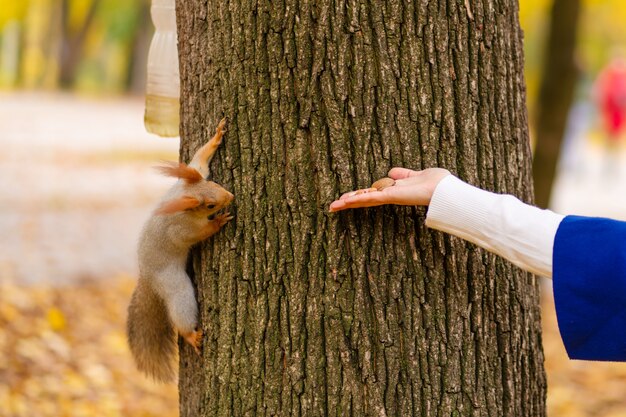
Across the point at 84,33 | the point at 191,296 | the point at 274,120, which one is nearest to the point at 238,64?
the point at 274,120

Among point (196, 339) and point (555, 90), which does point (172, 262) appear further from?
point (555, 90)

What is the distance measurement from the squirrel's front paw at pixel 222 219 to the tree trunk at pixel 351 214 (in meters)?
0.02

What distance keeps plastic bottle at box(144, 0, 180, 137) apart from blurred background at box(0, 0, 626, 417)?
4.98 ft

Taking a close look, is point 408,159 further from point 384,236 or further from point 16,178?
point 16,178

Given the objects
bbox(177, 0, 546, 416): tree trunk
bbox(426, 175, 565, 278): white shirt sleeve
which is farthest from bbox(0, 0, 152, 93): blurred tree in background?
bbox(426, 175, 565, 278): white shirt sleeve

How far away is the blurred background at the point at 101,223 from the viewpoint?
4820 millimetres

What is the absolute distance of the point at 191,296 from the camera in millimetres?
2275

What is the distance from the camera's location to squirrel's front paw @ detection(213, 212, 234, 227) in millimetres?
2140

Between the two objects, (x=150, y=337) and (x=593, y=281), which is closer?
(x=593, y=281)

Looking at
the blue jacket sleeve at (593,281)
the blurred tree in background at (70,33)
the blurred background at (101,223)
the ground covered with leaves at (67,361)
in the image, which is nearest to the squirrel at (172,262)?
the blue jacket sleeve at (593,281)

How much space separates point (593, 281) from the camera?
180cm

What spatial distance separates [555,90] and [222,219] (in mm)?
4632

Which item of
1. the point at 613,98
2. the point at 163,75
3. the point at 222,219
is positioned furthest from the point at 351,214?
the point at 613,98

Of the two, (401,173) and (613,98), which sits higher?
(613,98)
